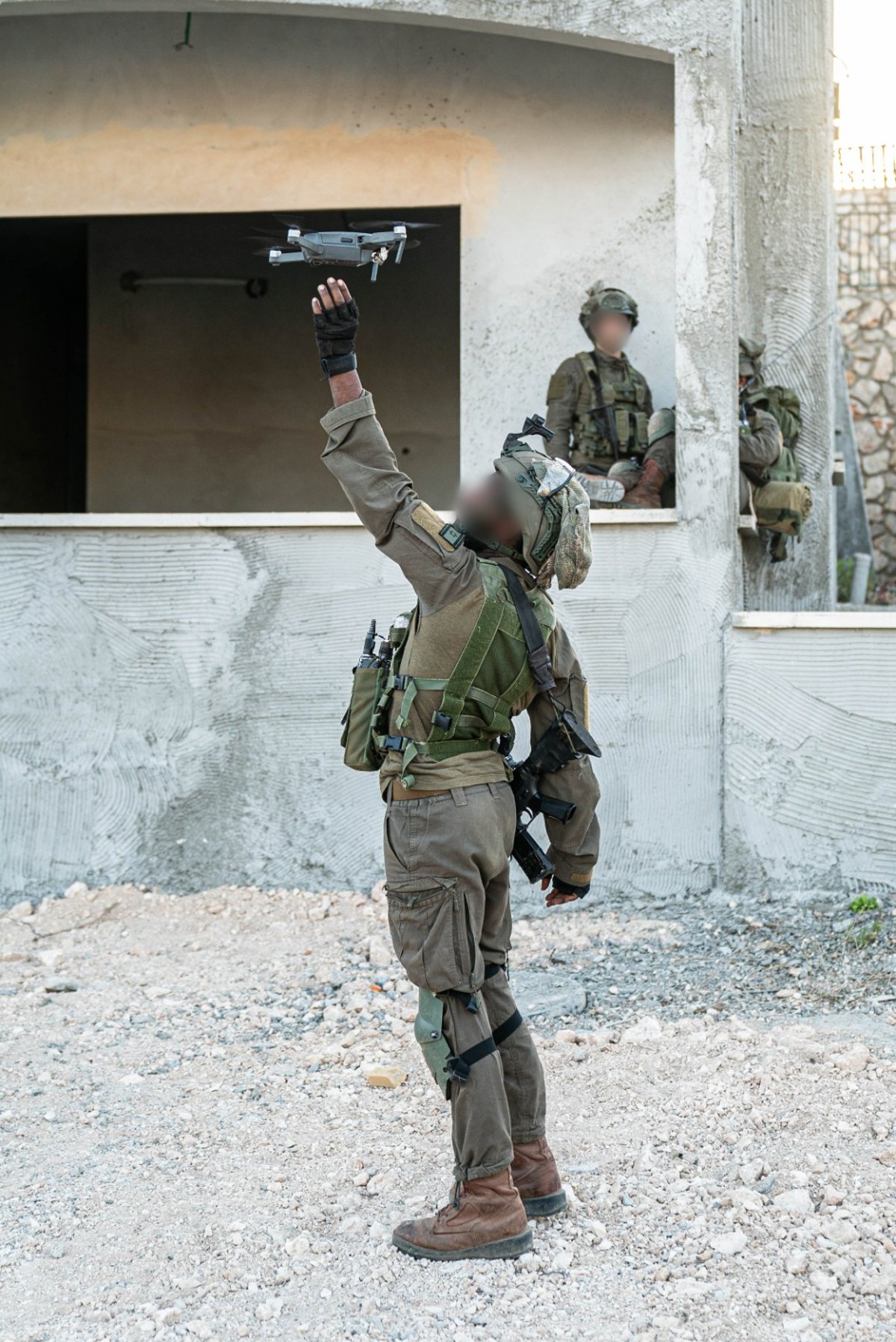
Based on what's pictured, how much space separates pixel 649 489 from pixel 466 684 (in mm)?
3348

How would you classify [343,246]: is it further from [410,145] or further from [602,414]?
[410,145]

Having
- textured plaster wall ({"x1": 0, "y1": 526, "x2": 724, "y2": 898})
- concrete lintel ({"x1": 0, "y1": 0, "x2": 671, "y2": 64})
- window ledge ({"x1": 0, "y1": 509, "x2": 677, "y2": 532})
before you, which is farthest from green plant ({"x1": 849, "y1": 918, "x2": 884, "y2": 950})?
concrete lintel ({"x1": 0, "y1": 0, "x2": 671, "y2": 64})

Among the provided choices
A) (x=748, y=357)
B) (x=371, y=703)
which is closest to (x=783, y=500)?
(x=748, y=357)

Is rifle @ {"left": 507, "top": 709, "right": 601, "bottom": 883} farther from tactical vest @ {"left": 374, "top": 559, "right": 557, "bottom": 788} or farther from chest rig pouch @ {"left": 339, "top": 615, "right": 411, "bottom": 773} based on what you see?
chest rig pouch @ {"left": 339, "top": 615, "right": 411, "bottom": 773}

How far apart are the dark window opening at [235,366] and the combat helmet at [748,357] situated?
3.26 m

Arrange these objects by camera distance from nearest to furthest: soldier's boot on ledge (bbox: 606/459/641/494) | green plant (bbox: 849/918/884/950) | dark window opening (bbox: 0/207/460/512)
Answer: green plant (bbox: 849/918/884/950), soldier's boot on ledge (bbox: 606/459/641/494), dark window opening (bbox: 0/207/460/512)

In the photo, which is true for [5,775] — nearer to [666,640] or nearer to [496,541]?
[666,640]

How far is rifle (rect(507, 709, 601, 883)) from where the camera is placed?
10.1 ft

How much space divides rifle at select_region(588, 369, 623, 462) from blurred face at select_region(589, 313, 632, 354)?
0.13 metres

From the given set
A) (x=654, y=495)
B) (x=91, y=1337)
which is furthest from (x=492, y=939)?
(x=654, y=495)

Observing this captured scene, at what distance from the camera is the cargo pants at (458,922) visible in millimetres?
2885

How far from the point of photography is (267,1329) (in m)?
2.68

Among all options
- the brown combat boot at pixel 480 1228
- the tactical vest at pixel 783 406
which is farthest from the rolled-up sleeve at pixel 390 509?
the tactical vest at pixel 783 406

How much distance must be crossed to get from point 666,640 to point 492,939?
2985 millimetres
